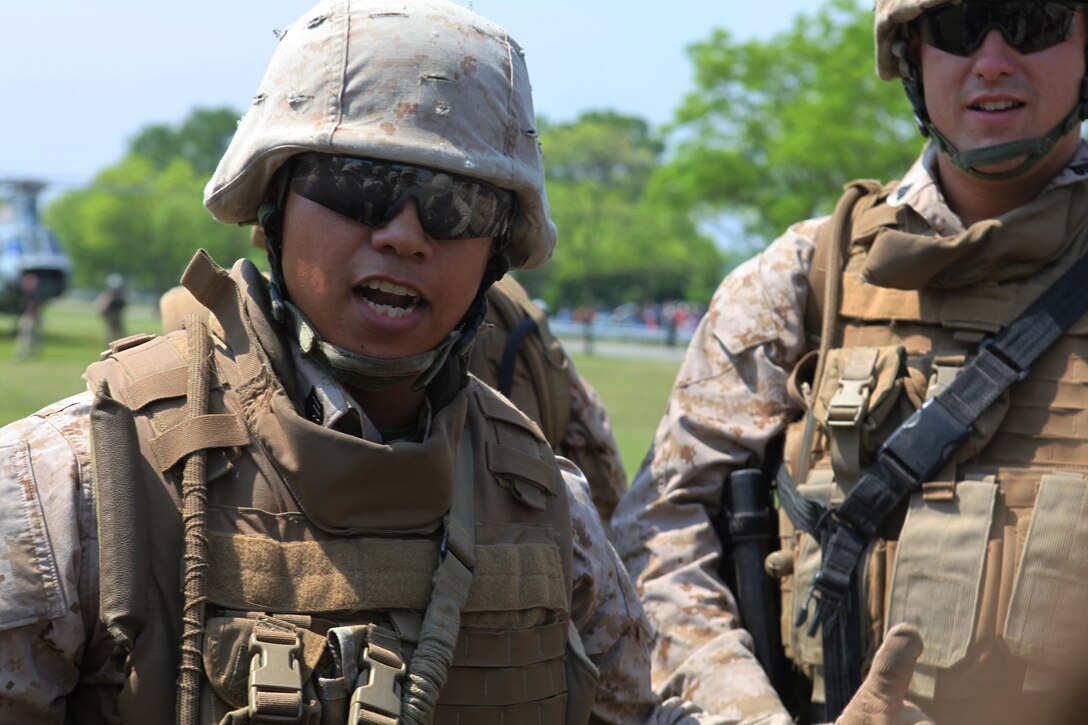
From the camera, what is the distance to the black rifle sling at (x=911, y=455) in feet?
12.1

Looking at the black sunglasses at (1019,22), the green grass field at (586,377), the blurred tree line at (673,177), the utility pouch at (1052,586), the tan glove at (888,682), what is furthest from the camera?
the blurred tree line at (673,177)

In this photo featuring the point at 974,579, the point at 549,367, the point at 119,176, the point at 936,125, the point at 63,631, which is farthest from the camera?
the point at 119,176

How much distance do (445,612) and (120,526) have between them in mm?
553

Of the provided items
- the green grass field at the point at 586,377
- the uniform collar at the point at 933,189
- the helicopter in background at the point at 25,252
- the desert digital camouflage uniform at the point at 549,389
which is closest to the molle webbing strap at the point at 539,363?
the desert digital camouflage uniform at the point at 549,389

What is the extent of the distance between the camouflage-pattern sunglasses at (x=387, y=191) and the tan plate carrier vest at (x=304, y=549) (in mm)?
251

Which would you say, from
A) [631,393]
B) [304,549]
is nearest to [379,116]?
[304,549]

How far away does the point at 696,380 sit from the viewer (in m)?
4.10

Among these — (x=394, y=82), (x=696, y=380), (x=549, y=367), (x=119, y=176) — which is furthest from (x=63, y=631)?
(x=119, y=176)

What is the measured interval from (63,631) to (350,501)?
49cm

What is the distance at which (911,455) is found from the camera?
3703 mm

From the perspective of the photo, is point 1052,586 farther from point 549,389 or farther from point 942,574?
point 549,389

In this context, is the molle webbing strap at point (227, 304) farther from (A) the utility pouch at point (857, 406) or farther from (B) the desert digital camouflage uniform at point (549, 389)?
(B) the desert digital camouflage uniform at point (549, 389)

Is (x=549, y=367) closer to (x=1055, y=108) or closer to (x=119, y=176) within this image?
(x=1055, y=108)

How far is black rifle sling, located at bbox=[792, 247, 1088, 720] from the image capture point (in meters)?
3.70
